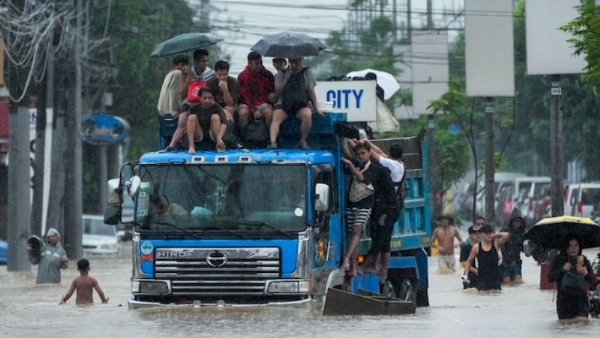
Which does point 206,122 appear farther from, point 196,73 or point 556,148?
point 556,148

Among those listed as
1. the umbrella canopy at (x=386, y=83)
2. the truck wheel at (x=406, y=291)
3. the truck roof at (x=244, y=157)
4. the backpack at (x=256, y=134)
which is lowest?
the truck wheel at (x=406, y=291)

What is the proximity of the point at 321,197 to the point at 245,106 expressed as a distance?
1.99m

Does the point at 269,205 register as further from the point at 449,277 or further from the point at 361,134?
the point at 449,277

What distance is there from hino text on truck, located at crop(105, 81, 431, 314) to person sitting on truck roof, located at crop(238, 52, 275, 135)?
0.66 m

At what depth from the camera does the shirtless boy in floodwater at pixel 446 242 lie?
33.2m

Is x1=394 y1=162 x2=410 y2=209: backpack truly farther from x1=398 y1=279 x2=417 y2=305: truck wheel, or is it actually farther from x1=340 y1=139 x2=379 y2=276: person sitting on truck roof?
x1=398 y1=279 x2=417 y2=305: truck wheel

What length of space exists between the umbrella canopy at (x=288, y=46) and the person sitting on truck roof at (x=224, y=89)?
53cm


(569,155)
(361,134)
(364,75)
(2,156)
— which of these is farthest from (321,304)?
(569,155)

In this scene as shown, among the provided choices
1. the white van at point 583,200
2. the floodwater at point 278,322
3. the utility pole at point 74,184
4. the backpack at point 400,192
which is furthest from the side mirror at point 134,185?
the white van at point 583,200

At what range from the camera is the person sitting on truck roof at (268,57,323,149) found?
17234 mm

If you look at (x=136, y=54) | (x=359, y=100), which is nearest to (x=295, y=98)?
(x=359, y=100)

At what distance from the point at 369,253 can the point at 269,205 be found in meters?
2.30

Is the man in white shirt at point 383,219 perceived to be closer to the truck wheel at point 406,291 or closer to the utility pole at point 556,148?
the truck wheel at point 406,291

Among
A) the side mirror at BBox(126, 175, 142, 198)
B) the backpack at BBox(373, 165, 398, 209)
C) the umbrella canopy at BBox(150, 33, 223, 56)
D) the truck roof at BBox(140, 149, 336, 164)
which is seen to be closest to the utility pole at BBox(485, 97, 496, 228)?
the umbrella canopy at BBox(150, 33, 223, 56)
